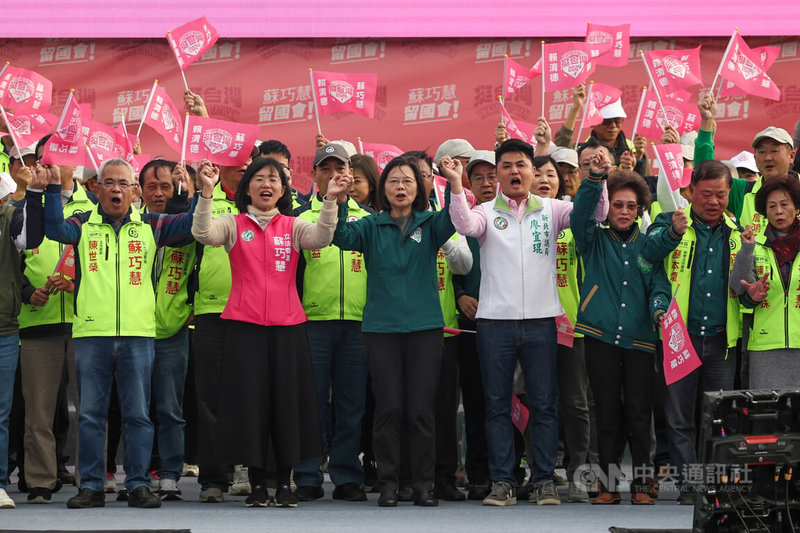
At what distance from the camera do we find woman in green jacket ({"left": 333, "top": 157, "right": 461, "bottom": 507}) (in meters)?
5.82

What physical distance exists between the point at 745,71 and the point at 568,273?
2127 millimetres

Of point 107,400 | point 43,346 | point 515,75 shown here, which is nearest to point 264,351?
point 107,400

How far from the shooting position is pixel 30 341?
6305 millimetres

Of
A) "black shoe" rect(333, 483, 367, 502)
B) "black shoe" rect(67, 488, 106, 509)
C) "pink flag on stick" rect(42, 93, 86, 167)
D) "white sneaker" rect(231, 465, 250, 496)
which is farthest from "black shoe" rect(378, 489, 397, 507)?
"pink flag on stick" rect(42, 93, 86, 167)

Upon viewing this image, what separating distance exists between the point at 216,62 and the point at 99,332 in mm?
4216

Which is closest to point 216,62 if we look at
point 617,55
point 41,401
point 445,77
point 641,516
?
point 445,77

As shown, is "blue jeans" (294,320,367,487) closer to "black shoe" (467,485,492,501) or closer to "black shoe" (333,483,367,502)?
"black shoe" (333,483,367,502)

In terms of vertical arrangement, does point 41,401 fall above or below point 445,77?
below

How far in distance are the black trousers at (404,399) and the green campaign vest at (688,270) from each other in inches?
52.8

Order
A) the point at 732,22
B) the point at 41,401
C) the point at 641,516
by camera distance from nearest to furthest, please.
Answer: the point at 641,516 < the point at 41,401 < the point at 732,22

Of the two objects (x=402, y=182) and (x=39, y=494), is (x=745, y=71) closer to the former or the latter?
(x=402, y=182)

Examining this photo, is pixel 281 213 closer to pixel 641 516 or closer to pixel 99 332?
pixel 99 332

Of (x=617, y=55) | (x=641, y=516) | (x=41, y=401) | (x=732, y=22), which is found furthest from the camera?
(x=732, y=22)

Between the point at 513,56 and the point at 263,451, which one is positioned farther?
the point at 513,56
